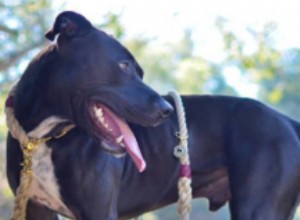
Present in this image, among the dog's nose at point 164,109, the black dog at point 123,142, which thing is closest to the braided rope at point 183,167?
the black dog at point 123,142

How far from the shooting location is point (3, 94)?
8.95m

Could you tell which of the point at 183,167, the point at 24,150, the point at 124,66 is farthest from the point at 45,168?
the point at 183,167

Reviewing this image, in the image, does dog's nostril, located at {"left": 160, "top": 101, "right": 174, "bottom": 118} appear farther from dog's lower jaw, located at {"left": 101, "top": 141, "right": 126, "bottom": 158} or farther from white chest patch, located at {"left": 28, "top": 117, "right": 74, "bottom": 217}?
white chest patch, located at {"left": 28, "top": 117, "right": 74, "bottom": 217}

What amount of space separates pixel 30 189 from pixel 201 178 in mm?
950

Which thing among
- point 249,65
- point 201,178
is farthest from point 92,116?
point 249,65

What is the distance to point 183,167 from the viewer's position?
15.9ft

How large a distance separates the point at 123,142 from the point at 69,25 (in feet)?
2.02


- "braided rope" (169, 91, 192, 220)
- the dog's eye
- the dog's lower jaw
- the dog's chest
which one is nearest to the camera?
the dog's lower jaw

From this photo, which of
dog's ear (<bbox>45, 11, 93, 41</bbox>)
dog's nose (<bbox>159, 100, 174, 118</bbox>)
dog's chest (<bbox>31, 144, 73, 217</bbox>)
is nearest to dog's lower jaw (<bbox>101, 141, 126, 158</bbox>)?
dog's nose (<bbox>159, 100, 174, 118</bbox>)

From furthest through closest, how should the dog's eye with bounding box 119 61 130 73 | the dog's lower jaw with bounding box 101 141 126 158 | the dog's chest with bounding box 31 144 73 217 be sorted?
the dog's chest with bounding box 31 144 73 217, the dog's eye with bounding box 119 61 130 73, the dog's lower jaw with bounding box 101 141 126 158

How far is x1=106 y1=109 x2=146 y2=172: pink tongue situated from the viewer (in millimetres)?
4364

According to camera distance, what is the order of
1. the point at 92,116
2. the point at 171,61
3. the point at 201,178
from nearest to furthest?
the point at 92,116 < the point at 201,178 < the point at 171,61

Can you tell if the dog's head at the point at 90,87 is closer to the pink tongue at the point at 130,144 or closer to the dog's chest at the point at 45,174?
the pink tongue at the point at 130,144

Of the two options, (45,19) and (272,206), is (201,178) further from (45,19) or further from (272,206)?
(45,19)
